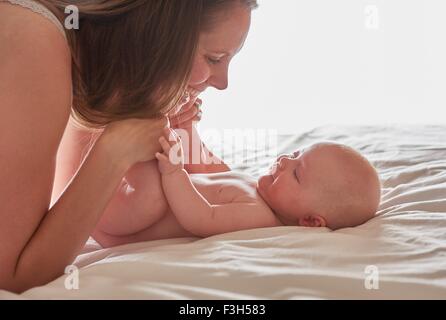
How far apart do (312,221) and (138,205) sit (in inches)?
14.6

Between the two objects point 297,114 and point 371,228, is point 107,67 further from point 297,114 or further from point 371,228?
point 297,114

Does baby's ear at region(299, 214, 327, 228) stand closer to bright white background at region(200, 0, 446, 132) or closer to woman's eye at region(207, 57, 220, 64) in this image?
woman's eye at region(207, 57, 220, 64)

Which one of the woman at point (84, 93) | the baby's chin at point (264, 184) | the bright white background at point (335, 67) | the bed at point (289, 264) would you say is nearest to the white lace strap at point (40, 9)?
the woman at point (84, 93)

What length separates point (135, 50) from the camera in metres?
1.22

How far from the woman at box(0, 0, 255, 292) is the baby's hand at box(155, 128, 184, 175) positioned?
2 centimetres

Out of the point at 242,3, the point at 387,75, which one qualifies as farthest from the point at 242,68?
the point at 242,3

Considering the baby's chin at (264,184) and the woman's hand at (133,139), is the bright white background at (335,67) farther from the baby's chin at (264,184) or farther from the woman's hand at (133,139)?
the woman's hand at (133,139)

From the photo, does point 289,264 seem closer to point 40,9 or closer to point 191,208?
point 191,208

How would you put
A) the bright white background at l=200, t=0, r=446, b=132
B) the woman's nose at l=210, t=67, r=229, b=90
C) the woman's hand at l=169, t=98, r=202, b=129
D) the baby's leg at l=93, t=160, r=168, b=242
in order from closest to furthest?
1. the baby's leg at l=93, t=160, r=168, b=242
2. the woman's nose at l=210, t=67, r=229, b=90
3. the woman's hand at l=169, t=98, r=202, b=129
4. the bright white background at l=200, t=0, r=446, b=132

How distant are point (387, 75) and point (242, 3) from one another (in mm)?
2214

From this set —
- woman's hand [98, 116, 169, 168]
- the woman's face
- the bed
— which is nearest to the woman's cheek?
→ the woman's face

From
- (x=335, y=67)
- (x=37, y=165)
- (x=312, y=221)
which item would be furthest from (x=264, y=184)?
(x=335, y=67)

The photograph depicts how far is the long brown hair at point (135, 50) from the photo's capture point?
3.94 feet

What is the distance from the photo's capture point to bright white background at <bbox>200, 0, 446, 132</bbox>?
3.22m
